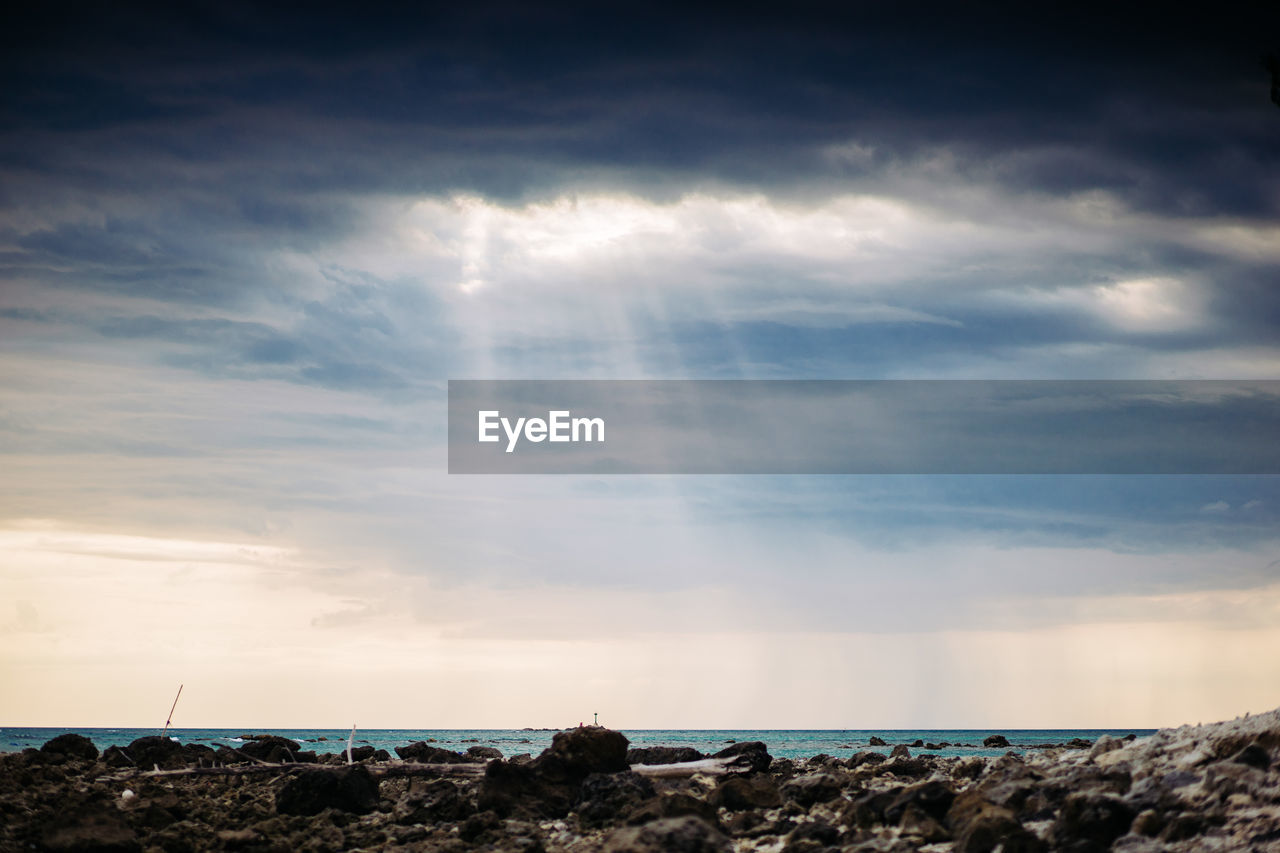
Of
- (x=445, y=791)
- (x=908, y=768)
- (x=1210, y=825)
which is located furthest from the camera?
A: (x=908, y=768)

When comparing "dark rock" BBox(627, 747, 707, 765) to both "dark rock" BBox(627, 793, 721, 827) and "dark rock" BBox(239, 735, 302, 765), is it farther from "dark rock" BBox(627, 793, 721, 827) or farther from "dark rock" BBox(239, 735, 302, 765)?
"dark rock" BBox(239, 735, 302, 765)

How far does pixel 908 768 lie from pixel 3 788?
21336 millimetres

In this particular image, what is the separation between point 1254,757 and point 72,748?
31.9 meters

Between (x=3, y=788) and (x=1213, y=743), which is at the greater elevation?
(x=1213, y=743)

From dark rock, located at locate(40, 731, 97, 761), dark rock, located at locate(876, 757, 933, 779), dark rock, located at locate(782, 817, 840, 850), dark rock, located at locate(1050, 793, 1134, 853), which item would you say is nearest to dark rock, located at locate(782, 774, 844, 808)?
dark rock, located at locate(782, 817, 840, 850)

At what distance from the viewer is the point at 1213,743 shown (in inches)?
563

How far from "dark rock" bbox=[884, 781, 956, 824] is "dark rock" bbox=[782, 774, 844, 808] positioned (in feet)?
12.1

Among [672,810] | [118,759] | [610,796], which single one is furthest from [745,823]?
[118,759]

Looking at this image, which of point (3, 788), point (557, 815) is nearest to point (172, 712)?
point (3, 788)

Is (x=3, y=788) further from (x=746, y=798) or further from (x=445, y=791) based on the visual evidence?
(x=746, y=798)

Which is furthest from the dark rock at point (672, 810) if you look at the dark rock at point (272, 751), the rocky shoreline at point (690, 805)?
the dark rock at point (272, 751)

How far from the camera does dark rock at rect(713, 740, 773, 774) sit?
22125 millimetres

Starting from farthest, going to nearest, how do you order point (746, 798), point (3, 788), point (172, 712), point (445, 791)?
point (172, 712)
point (3, 788)
point (445, 791)
point (746, 798)

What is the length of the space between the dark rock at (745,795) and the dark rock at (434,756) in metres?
11.6
